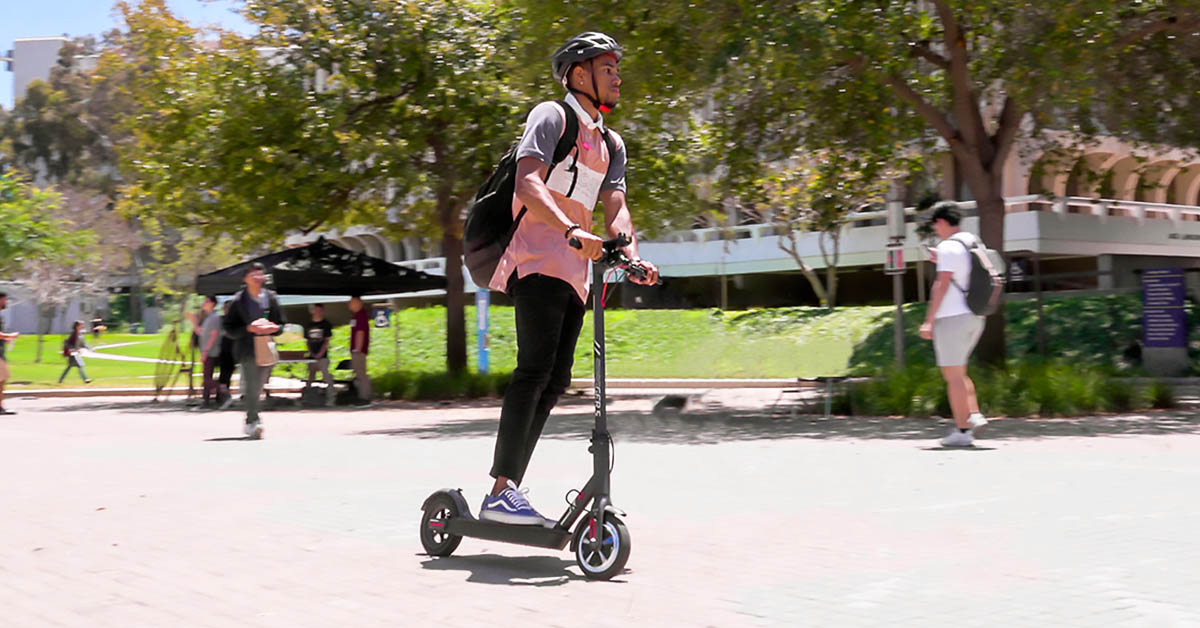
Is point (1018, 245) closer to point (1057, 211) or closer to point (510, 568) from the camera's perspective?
point (1057, 211)

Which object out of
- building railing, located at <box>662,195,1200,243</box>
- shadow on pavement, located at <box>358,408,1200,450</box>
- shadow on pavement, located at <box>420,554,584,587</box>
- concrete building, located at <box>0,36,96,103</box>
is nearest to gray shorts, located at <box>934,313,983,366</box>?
shadow on pavement, located at <box>358,408,1200,450</box>

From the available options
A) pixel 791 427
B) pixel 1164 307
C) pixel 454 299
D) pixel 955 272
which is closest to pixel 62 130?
pixel 454 299

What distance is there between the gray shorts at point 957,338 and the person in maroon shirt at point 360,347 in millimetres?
12802

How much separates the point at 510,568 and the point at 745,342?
28.3 meters

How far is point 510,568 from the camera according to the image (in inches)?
221

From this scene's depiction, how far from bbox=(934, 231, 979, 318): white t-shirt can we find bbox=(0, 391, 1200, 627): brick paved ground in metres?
1.19

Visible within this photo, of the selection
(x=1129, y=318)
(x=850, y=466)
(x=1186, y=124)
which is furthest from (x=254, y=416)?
(x=1129, y=318)

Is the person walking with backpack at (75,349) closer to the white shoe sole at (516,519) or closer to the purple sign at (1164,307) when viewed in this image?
the purple sign at (1164,307)

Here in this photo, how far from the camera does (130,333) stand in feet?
244

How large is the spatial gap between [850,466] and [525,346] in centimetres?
486

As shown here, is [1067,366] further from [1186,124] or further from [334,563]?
[334,563]

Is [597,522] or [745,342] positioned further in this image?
[745,342]

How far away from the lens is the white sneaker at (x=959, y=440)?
11.3 metres

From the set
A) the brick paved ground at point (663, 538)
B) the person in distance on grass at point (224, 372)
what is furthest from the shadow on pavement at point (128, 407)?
the brick paved ground at point (663, 538)
